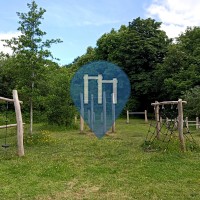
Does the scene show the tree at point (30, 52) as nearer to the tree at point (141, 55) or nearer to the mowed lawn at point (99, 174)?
the mowed lawn at point (99, 174)

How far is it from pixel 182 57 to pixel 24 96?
730 inches

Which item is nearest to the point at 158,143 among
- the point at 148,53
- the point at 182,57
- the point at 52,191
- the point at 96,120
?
the point at 52,191

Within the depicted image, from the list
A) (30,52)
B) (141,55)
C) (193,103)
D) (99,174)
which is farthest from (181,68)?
(99,174)

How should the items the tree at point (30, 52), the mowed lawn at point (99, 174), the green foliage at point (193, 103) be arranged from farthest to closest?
the green foliage at point (193, 103) → the tree at point (30, 52) → the mowed lawn at point (99, 174)

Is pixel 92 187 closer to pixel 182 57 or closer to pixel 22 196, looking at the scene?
pixel 22 196

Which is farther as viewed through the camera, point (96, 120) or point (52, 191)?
point (96, 120)

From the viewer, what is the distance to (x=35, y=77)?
1308cm

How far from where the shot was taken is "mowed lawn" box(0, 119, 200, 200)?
18.3 ft

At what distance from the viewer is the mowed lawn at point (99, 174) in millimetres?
5582

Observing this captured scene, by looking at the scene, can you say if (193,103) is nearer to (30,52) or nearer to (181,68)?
(181,68)
